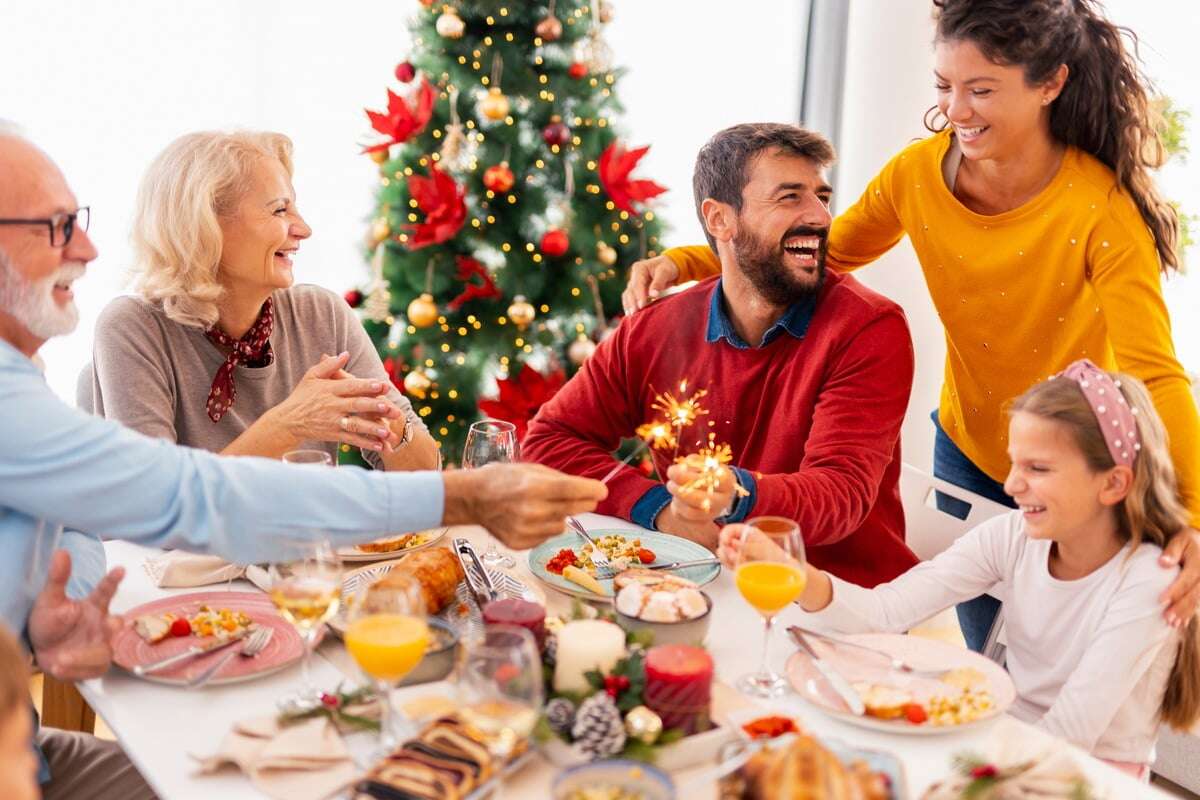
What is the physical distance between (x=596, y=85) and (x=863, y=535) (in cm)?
186

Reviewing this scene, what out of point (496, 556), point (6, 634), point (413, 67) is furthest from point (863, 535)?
point (413, 67)

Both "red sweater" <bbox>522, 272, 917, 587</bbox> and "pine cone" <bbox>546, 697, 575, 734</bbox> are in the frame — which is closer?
"pine cone" <bbox>546, 697, 575, 734</bbox>

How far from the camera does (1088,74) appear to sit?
2373mm

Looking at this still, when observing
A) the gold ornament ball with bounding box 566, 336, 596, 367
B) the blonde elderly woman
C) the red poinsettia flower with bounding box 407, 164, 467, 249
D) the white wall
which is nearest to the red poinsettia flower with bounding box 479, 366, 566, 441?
the gold ornament ball with bounding box 566, 336, 596, 367

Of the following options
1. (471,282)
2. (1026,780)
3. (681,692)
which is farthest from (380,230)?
(1026,780)

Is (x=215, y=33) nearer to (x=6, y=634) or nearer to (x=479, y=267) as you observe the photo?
(x=479, y=267)

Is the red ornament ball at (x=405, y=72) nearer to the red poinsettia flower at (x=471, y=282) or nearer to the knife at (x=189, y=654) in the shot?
the red poinsettia flower at (x=471, y=282)

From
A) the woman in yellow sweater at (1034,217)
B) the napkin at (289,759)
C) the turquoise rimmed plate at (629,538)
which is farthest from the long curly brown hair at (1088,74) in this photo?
the napkin at (289,759)

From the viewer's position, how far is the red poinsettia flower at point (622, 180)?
11.8 feet

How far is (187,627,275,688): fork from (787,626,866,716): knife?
2.52 feet

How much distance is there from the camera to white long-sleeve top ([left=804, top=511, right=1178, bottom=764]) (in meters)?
1.74

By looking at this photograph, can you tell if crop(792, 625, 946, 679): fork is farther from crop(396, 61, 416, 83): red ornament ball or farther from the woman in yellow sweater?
crop(396, 61, 416, 83): red ornament ball

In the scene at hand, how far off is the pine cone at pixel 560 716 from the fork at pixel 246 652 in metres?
0.48

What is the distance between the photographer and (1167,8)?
4320 millimetres
